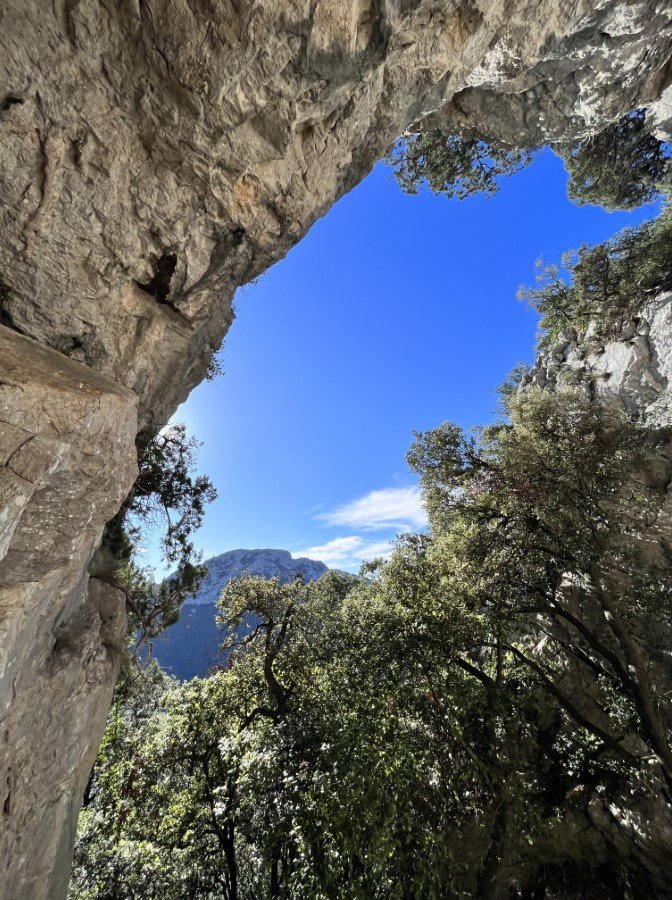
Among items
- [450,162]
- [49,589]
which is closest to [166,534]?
[49,589]

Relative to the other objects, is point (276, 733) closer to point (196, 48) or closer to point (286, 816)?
point (286, 816)

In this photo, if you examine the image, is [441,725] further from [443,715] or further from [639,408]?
[639,408]

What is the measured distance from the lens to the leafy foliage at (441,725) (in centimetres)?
695

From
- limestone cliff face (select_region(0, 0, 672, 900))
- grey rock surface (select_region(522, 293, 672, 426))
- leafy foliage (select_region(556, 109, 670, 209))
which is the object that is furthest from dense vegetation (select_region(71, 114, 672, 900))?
leafy foliage (select_region(556, 109, 670, 209))

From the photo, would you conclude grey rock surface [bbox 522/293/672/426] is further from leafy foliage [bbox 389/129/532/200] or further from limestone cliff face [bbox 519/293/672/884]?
leafy foliage [bbox 389/129/532/200]

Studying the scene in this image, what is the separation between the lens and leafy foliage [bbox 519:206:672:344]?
2023cm

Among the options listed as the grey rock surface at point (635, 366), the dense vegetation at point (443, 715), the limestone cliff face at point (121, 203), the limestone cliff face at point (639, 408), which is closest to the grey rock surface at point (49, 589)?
the limestone cliff face at point (121, 203)

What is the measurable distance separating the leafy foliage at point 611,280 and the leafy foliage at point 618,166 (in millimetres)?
2140

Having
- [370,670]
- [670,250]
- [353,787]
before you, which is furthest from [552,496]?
[670,250]

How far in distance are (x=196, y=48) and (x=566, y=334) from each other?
29.1 m

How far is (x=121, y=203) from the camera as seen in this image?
9.27 metres

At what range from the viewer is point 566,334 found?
27688 millimetres

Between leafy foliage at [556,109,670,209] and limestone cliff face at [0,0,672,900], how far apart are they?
7677 millimetres

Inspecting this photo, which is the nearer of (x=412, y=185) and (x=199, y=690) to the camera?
(x=199, y=690)
